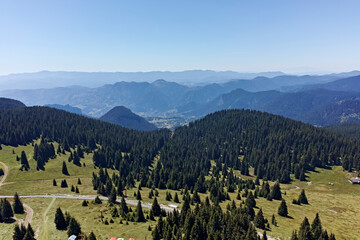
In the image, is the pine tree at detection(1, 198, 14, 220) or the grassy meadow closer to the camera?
the grassy meadow

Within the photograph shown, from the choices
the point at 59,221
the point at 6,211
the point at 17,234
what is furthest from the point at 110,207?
the point at 6,211

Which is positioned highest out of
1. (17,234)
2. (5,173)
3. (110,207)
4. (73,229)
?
(17,234)

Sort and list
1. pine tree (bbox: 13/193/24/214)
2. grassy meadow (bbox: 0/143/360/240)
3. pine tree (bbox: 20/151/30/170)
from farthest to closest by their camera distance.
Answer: pine tree (bbox: 20/151/30/170)
pine tree (bbox: 13/193/24/214)
grassy meadow (bbox: 0/143/360/240)

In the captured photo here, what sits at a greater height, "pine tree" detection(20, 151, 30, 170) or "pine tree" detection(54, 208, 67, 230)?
"pine tree" detection(54, 208, 67, 230)

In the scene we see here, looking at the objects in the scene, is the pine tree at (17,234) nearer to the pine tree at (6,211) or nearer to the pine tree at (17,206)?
the pine tree at (6,211)

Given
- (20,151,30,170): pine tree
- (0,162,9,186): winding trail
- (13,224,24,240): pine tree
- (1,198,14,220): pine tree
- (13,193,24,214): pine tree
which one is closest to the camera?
(13,224,24,240): pine tree

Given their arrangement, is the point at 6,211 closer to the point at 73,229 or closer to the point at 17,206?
the point at 17,206

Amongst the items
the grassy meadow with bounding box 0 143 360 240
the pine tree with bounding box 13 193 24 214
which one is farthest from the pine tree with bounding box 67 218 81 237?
the pine tree with bounding box 13 193 24 214

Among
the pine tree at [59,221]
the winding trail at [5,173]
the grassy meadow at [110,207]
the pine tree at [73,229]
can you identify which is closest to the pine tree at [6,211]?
the grassy meadow at [110,207]

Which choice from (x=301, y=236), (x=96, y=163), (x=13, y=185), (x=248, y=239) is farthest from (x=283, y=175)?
(x=13, y=185)

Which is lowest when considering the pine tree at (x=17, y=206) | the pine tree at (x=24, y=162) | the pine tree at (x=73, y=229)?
the pine tree at (x=24, y=162)

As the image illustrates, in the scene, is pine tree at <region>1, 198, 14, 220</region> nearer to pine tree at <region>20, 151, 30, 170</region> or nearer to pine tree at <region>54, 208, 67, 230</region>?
pine tree at <region>54, 208, 67, 230</region>

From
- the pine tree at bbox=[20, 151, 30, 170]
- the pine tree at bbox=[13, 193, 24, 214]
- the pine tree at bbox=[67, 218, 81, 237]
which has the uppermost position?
the pine tree at bbox=[67, 218, 81, 237]
